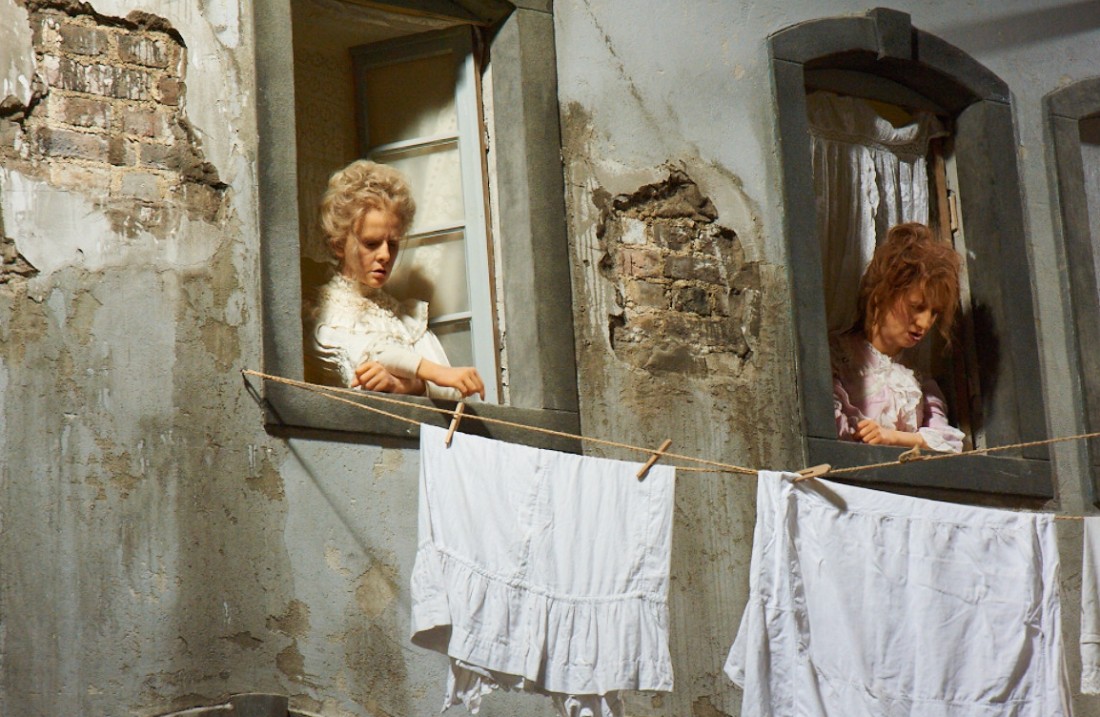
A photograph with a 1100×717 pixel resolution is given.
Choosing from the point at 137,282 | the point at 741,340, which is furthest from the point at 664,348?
the point at 137,282

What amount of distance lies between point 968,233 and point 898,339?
702mm

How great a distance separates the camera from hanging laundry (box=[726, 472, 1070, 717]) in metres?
5.19

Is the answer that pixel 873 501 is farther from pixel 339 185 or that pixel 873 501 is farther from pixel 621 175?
pixel 339 185

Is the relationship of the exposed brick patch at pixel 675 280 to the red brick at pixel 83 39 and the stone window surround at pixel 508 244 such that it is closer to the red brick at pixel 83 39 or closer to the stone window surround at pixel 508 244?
the stone window surround at pixel 508 244

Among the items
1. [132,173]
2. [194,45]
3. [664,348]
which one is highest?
[194,45]

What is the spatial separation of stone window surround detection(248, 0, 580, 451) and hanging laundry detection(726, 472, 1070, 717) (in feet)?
2.97

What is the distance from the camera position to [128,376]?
5.01 meters

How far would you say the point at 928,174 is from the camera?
288 inches

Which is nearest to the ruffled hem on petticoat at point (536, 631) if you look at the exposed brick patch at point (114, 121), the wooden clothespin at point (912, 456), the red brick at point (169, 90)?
the wooden clothespin at point (912, 456)

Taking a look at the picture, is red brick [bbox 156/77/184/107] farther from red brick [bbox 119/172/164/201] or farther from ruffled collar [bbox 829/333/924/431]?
ruffled collar [bbox 829/333/924/431]

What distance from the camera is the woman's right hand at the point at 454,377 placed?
17.8 feet

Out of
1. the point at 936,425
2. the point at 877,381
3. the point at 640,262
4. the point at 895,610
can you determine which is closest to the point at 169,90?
the point at 640,262

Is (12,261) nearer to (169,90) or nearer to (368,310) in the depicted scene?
(169,90)

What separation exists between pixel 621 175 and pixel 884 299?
A: 1.24 m
